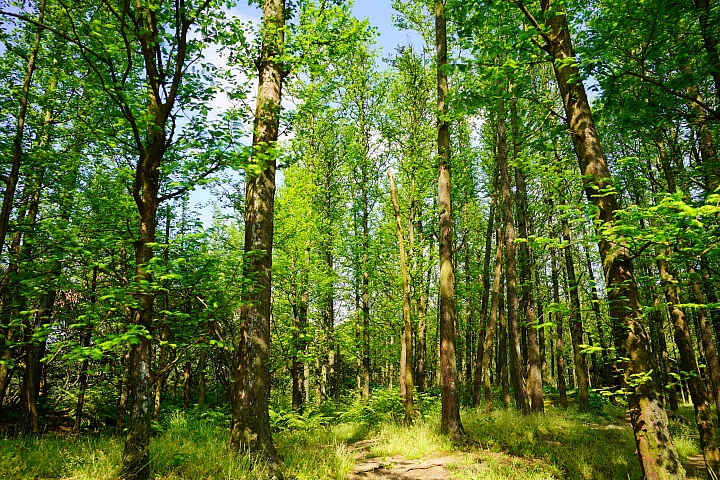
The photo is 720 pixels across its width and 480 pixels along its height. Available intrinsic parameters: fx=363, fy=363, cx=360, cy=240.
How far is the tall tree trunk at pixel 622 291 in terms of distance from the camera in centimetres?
443

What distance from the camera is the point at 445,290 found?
1000 centimetres

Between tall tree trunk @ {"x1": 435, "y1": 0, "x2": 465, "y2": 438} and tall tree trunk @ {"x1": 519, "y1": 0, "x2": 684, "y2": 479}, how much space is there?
3.23 m

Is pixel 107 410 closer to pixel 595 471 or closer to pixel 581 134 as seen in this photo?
pixel 595 471

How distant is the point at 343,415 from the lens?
1413 cm

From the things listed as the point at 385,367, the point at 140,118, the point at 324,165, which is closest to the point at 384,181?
the point at 324,165

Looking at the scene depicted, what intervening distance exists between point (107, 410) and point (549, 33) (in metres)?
19.4

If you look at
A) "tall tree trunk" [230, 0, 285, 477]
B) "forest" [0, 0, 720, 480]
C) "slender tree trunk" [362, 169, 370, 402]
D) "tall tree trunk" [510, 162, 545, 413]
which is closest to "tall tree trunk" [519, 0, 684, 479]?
"forest" [0, 0, 720, 480]

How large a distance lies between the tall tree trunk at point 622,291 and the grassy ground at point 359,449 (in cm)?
287

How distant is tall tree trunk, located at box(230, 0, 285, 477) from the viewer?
631 centimetres

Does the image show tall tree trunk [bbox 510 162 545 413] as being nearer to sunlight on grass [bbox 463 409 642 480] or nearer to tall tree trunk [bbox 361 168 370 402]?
sunlight on grass [bbox 463 409 642 480]

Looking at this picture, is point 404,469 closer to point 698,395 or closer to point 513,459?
point 513,459

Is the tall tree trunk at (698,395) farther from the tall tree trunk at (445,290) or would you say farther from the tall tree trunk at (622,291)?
the tall tree trunk at (445,290)

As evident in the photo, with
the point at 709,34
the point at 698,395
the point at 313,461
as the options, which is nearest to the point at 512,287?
the point at 698,395

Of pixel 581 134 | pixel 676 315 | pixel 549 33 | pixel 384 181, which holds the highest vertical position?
pixel 384 181
